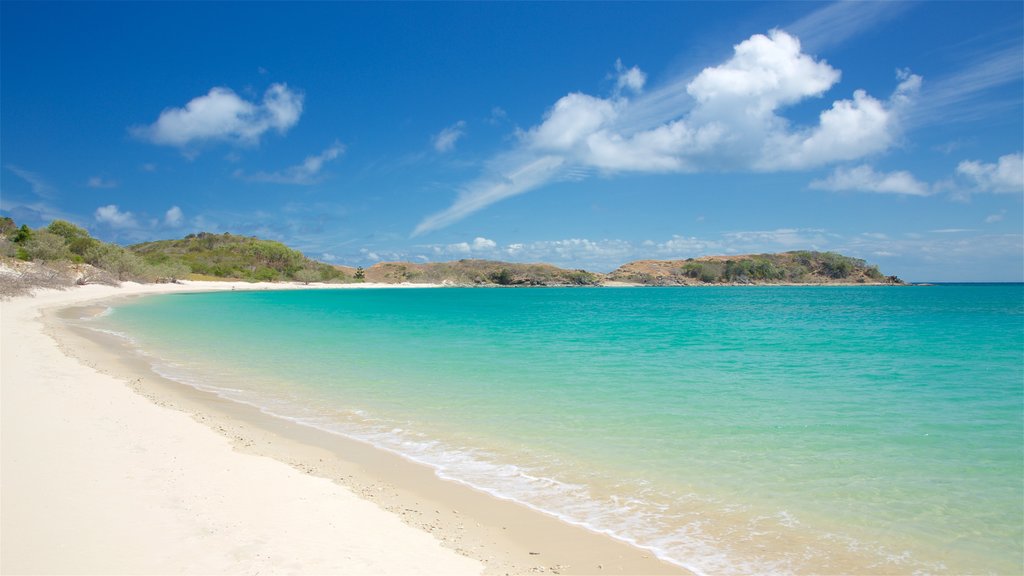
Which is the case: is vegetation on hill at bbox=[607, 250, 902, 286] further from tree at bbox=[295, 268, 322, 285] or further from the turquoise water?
the turquoise water

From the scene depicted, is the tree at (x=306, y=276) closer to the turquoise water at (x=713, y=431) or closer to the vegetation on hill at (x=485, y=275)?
the vegetation on hill at (x=485, y=275)

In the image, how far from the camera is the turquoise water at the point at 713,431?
4.92 meters

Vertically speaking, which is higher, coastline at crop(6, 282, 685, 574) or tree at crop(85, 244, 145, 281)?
tree at crop(85, 244, 145, 281)

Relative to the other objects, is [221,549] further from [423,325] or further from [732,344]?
[423,325]

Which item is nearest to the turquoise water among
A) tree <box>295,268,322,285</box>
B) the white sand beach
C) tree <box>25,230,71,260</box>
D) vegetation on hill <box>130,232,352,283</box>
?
the white sand beach

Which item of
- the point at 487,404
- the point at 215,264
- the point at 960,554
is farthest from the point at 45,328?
the point at 215,264

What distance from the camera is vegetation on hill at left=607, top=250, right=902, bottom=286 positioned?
15025 centimetres

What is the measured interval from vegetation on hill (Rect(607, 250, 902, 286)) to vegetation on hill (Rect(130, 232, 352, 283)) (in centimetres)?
8312

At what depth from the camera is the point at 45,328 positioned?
62.4ft

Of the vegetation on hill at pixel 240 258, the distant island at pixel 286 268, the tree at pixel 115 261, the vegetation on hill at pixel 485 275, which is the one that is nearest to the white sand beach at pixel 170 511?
the distant island at pixel 286 268

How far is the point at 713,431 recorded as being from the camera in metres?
8.11

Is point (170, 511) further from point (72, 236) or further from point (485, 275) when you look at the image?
point (485, 275)

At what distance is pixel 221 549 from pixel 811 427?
7.92 meters

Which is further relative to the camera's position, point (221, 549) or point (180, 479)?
point (180, 479)
